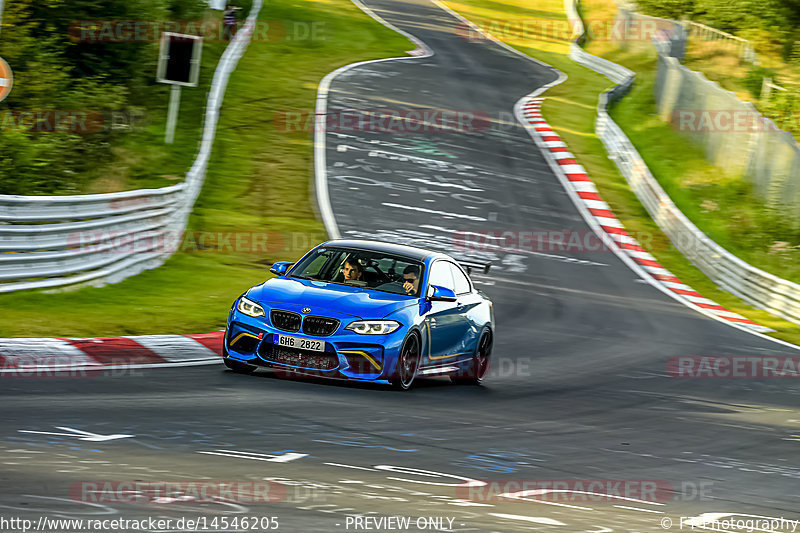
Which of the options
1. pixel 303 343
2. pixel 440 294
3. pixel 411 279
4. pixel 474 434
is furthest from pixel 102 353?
pixel 474 434

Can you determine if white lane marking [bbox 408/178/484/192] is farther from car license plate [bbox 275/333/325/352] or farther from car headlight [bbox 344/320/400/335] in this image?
car license plate [bbox 275/333/325/352]

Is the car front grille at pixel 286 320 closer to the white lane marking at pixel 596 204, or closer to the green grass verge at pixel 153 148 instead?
the green grass verge at pixel 153 148

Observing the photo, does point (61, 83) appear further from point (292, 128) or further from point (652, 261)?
point (652, 261)

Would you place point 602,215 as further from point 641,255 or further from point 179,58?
point 179,58

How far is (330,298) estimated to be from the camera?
1115 centimetres

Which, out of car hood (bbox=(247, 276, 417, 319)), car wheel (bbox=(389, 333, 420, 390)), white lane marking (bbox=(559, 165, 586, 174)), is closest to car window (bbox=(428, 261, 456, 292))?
car hood (bbox=(247, 276, 417, 319))

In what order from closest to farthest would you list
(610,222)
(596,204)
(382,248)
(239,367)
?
(239,367) < (382,248) < (610,222) < (596,204)

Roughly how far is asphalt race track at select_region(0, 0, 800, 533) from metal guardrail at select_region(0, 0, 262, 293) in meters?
4.40

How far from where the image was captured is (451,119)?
34.0m

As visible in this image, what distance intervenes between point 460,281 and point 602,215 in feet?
48.3

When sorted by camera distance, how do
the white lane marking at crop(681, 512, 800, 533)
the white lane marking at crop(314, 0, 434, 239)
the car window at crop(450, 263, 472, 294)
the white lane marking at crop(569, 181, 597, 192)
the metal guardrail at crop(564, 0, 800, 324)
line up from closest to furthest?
1. the white lane marking at crop(681, 512, 800, 533)
2. the car window at crop(450, 263, 472, 294)
3. the metal guardrail at crop(564, 0, 800, 324)
4. the white lane marking at crop(314, 0, 434, 239)
5. the white lane marking at crop(569, 181, 597, 192)

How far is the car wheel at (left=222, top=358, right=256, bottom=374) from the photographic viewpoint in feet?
36.9

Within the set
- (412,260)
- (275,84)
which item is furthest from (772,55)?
(412,260)

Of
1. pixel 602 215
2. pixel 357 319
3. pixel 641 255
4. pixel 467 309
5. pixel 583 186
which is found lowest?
pixel 641 255
